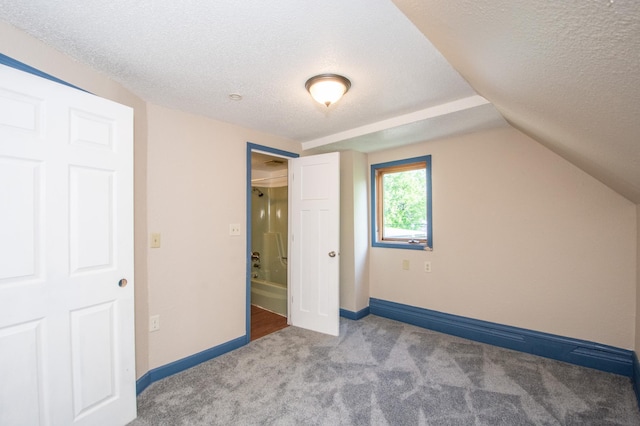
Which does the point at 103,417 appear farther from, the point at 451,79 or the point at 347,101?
the point at 451,79

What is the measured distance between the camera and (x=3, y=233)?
1345 millimetres

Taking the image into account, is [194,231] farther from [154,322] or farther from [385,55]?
[385,55]

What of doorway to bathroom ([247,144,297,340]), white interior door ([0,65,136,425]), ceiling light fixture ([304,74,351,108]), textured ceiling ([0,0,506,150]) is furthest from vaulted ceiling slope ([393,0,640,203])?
doorway to bathroom ([247,144,297,340])

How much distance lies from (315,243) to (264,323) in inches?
47.4

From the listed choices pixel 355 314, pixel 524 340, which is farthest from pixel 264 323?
pixel 524 340

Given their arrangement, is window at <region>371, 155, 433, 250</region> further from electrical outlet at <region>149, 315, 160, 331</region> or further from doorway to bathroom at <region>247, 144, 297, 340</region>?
electrical outlet at <region>149, 315, 160, 331</region>

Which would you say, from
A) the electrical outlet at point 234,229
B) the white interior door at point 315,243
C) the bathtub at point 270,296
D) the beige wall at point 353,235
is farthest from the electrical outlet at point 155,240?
the beige wall at point 353,235

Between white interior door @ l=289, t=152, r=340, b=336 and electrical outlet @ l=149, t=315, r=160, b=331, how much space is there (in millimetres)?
1526

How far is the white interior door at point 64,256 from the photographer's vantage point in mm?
1360

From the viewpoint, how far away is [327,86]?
1.89m

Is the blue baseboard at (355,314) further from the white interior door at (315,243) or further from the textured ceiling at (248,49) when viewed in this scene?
the textured ceiling at (248,49)

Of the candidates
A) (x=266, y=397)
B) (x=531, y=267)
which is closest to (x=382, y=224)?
(x=531, y=267)

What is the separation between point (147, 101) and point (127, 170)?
81cm

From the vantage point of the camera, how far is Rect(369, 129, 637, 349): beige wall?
2.32 metres
